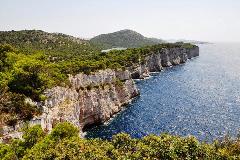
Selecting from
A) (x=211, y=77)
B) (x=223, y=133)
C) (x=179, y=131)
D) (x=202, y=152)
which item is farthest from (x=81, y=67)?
(x=211, y=77)

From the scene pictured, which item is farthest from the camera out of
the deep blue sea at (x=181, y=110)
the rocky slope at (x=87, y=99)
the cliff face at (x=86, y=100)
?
the deep blue sea at (x=181, y=110)

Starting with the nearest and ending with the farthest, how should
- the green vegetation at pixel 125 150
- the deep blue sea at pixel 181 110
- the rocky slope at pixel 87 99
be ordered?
the green vegetation at pixel 125 150, the rocky slope at pixel 87 99, the deep blue sea at pixel 181 110

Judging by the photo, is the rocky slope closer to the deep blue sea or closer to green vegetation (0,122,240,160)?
the deep blue sea

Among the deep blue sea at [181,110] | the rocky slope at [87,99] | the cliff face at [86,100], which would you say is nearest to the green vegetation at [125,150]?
the rocky slope at [87,99]

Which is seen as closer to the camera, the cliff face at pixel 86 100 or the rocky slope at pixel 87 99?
the rocky slope at pixel 87 99

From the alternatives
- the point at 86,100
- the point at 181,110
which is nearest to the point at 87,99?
the point at 86,100

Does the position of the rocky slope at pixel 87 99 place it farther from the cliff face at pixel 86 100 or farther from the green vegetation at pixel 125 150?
the green vegetation at pixel 125 150

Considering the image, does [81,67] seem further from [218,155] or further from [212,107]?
[218,155]

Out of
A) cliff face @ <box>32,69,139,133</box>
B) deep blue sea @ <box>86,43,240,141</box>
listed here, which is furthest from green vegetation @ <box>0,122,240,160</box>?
deep blue sea @ <box>86,43,240,141</box>

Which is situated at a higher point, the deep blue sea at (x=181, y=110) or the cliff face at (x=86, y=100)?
the cliff face at (x=86, y=100)
